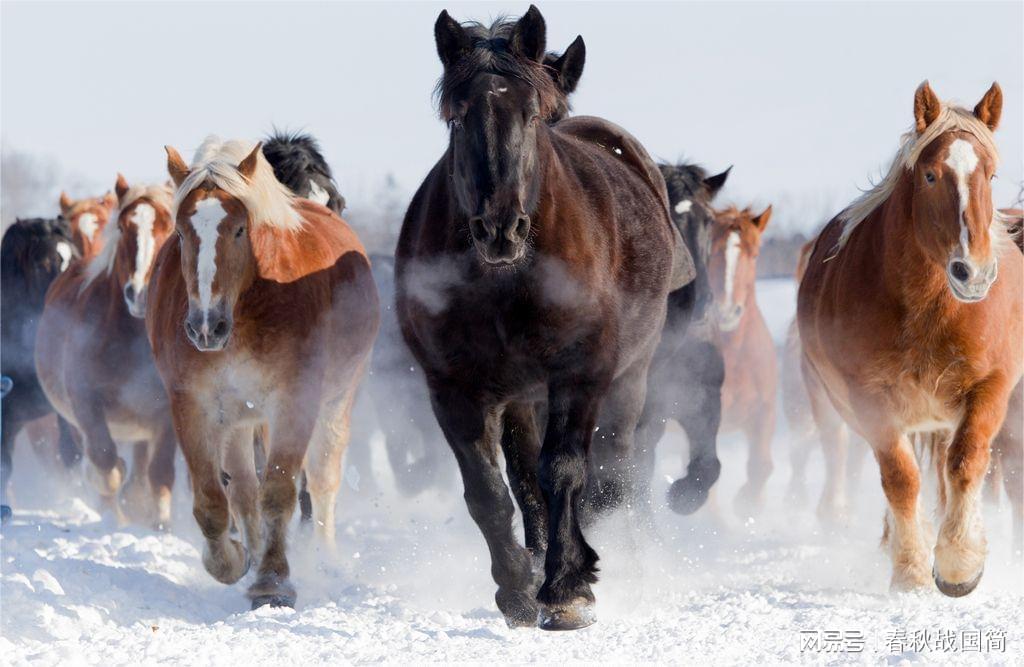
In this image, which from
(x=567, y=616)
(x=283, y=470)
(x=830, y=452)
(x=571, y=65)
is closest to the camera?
(x=567, y=616)

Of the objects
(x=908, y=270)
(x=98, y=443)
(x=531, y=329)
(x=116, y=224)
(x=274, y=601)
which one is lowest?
(x=98, y=443)

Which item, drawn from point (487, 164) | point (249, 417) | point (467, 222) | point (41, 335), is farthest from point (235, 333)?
point (41, 335)

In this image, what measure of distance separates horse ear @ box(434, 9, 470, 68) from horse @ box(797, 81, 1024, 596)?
222 cm

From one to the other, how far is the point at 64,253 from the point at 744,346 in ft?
19.3

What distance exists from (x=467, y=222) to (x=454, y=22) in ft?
2.68

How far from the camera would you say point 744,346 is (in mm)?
11852

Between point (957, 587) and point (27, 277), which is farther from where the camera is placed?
point (27, 277)

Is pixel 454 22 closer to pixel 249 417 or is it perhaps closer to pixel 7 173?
pixel 249 417

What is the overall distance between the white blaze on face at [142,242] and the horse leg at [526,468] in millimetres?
3570

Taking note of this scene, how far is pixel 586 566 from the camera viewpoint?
570cm

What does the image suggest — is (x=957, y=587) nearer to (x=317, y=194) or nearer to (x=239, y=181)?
(x=239, y=181)

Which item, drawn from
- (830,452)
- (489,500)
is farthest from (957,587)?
(830,452)

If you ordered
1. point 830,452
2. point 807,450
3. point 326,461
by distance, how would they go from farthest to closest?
point 807,450
point 830,452
point 326,461

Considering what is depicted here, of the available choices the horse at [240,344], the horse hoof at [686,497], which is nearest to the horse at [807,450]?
the horse hoof at [686,497]
